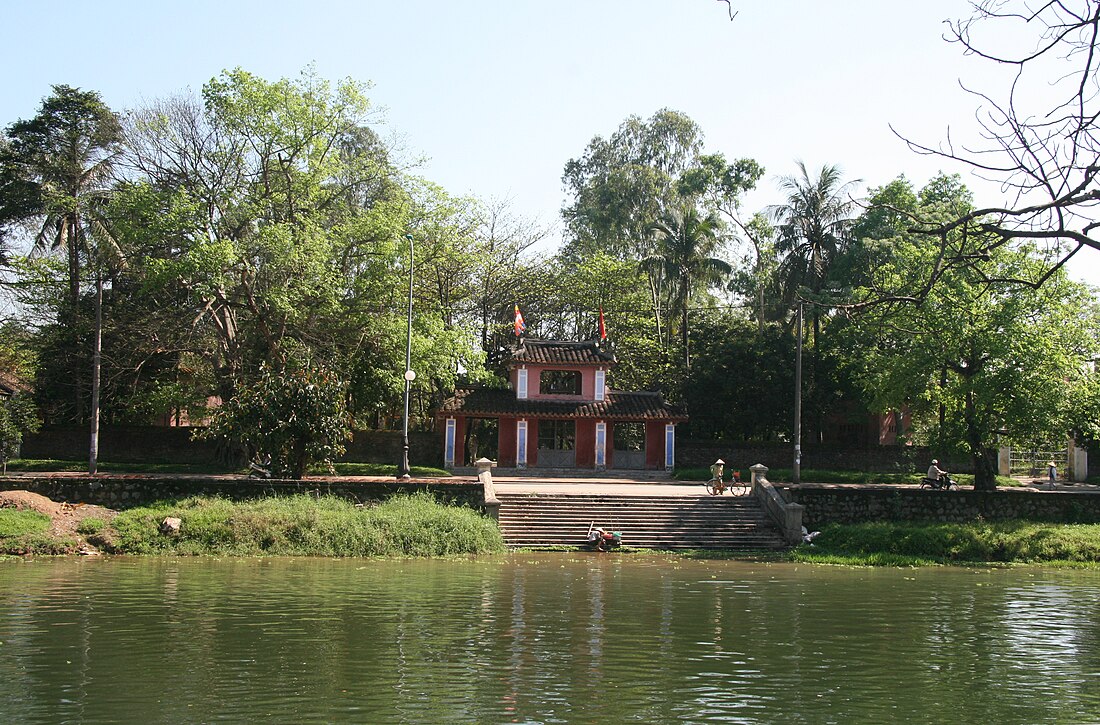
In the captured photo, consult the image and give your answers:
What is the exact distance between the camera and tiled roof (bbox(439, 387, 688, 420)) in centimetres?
3759

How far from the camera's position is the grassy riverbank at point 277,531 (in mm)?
21891

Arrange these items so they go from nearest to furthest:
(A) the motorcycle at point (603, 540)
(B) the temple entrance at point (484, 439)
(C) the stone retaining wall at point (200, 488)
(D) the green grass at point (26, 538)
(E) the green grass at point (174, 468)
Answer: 1. (D) the green grass at point (26, 538)
2. (A) the motorcycle at point (603, 540)
3. (C) the stone retaining wall at point (200, 488)
4. (E) the green grass at point (174, 468)
5. (B) the temple entrance at point (484, 439)

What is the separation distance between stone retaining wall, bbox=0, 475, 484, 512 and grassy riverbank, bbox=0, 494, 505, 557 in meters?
0.61

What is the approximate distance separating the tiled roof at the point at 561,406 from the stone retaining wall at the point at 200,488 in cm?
1151

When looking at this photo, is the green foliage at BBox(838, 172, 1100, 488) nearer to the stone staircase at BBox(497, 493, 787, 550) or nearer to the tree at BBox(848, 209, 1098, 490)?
the tree at BBox(848, 209, 1098, 490)

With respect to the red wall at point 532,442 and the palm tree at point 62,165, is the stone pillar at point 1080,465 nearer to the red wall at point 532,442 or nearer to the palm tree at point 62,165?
the red wall at point 532,442

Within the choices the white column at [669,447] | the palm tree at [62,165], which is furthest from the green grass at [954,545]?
the palm tree at [62,165]

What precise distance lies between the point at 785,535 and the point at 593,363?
47.3 ft

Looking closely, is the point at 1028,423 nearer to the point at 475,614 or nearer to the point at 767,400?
the point at 767,400

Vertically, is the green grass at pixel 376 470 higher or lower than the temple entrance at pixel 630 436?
lower

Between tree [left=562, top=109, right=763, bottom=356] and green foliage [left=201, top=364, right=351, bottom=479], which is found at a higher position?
tree [left=562, top=109, right=763, bottom=356]

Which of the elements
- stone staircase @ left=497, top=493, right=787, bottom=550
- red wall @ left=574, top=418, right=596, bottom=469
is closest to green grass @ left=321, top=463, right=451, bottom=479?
red wall @ left=574, top=418, right=596, bottom=469

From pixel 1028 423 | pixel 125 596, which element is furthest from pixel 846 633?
pixel 1028 423

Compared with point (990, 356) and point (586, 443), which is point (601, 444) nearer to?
point (586, 443)
